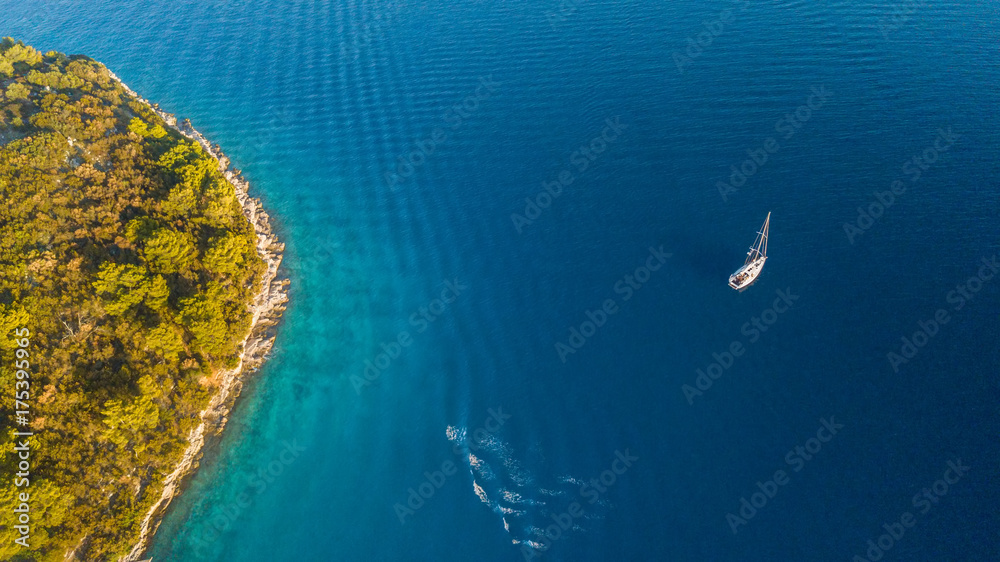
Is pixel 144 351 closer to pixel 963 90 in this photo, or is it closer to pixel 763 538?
pixel 763 538

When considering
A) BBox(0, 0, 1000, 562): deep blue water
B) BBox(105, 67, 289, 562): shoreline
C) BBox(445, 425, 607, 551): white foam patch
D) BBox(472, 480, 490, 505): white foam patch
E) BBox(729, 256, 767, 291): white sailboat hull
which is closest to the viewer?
BBox(445, 425, 607, 551): white foam patch

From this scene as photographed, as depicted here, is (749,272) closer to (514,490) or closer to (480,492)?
(514,490)

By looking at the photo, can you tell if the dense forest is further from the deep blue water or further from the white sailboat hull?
the white sailboat hull

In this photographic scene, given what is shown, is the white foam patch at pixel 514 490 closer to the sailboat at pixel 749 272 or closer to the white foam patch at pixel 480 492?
the white foam patch at pixel 480 492

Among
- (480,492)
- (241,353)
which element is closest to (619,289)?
(480,492)

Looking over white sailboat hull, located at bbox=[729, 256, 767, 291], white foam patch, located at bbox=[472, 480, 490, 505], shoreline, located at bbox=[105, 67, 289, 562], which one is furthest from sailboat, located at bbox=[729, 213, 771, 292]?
shoreline, located at bbox=[105, 67, 289, 562]

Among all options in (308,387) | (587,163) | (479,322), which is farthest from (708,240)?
(308,387)
